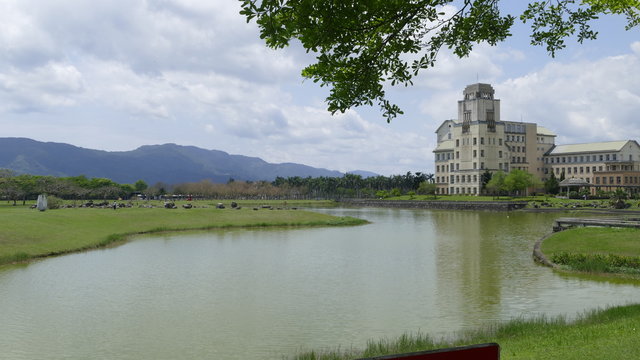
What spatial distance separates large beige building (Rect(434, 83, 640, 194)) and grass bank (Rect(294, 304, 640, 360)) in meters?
138

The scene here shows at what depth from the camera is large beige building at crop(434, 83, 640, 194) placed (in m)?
153

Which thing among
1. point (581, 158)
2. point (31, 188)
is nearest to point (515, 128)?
point (581, 158)

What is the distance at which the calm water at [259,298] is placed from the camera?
17.7m

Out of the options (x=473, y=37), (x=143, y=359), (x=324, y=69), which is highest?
(x=473, y=37)

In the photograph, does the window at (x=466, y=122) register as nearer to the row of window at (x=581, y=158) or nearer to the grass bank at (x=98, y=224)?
the row of window at (x=581, y=158)

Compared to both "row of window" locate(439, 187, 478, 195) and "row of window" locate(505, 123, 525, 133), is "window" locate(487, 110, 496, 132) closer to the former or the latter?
"row of window" locate(505, 123, 525, 133)

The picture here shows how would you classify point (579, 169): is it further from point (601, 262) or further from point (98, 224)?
point (601, 262)

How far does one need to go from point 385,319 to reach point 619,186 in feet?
429

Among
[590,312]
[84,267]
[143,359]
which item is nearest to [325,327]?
[143,359]

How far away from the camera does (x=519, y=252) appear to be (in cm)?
3903

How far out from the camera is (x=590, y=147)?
162 m

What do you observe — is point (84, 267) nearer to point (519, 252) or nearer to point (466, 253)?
point (466, 253)

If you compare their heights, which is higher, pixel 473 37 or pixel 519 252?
pixel 473 37

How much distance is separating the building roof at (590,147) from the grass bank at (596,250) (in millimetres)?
Result: 131145
